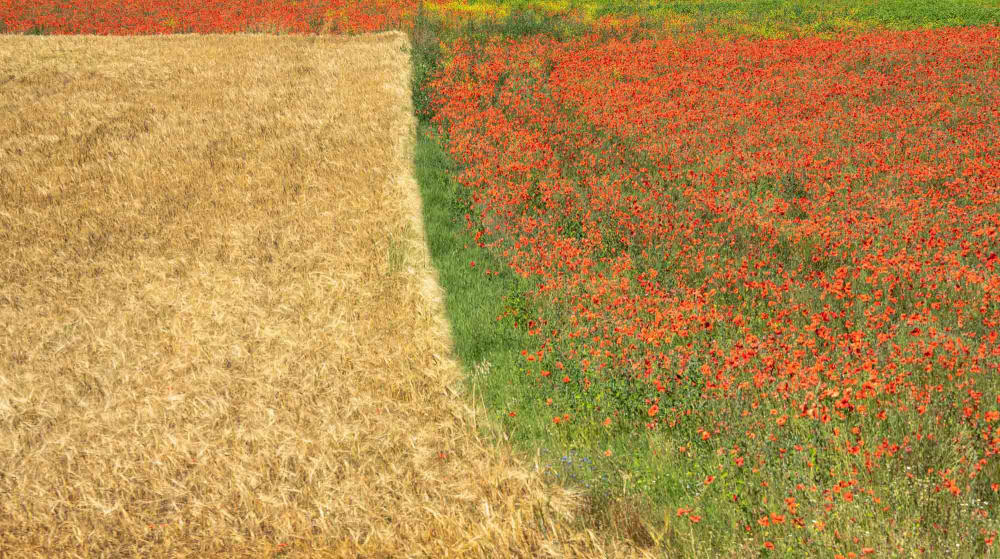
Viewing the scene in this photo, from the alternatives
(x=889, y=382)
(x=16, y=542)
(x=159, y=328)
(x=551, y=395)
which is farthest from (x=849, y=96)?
(x=16, y=542)

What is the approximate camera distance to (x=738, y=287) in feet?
17.7

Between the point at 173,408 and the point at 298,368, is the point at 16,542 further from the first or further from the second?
the point at 298,368

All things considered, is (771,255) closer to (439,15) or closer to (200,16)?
(439,15)

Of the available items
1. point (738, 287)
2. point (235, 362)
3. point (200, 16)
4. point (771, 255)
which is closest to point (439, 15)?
point (200, 16)

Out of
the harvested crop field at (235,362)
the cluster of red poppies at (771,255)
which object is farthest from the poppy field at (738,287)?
the harvested crop field at (235,362)

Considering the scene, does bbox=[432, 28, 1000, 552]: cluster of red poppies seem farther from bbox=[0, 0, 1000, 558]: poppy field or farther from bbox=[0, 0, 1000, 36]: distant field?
bbox=[0, 0, 1000, 36]: distant field

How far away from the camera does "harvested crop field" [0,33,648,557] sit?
142 inches

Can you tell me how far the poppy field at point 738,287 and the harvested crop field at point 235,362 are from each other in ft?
1.17

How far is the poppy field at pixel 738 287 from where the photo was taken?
10.9 feet

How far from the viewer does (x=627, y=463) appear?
12.0 ft

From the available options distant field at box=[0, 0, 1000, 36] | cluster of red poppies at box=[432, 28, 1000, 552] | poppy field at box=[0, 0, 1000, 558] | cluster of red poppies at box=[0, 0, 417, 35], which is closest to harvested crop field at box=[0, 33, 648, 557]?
poppy field at box=[0, 0, 1000, 558]

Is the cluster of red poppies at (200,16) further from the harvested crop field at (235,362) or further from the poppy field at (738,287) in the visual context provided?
the harvested crop field at (235,362)

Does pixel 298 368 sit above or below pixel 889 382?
below

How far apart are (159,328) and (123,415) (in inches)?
47.5
